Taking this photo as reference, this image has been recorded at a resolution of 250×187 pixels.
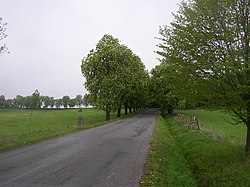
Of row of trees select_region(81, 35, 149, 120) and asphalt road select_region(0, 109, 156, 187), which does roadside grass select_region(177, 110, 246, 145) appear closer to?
asphalt road select_region(0, 109, 156, 187)

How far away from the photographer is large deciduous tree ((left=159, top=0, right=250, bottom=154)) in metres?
9.63

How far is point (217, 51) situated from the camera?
10156 millimetres

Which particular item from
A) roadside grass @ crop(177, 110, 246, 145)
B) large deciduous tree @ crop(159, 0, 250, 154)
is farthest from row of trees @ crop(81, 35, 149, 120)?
large deciduous tree @ crop(159, 0, 250, 154)

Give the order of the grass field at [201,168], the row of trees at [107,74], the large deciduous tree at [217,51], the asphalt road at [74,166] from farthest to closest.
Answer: the row of trees at [107,74] < the large deciduous tree at [217,51] < the grass field at [201,168] < the asphalt road at [74,166]

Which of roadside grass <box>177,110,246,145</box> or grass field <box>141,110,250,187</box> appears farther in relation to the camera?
roadside grass <box>177,110,246,145</box>

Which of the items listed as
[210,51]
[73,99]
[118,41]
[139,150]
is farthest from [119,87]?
[73,99]

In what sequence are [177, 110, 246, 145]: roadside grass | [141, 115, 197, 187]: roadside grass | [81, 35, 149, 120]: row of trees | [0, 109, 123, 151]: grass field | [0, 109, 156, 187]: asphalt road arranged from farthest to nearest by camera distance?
1. [81, 35, 149, 120]: row of trees
2. [177, 110, 246, 145]: roadside grass
3. [0, 109, 123, 151]: grass field
4. [141, 115, 197, 187]: roadside grass
5. [0, 109, 156, 187]: asphalt road

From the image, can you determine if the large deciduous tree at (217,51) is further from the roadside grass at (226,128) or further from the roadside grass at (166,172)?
the roadside grass at (166,172)

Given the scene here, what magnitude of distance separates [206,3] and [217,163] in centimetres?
656

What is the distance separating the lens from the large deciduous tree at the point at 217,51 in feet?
31.6

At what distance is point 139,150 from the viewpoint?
1311 cm

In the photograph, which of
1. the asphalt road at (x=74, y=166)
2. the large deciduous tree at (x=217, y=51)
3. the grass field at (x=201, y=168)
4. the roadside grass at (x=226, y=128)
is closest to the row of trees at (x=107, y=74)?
the roadside grass at (x=226, y=128)

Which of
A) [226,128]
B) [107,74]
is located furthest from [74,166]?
[107,74]

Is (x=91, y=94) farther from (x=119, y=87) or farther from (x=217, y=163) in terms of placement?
(x=217, y=163)
